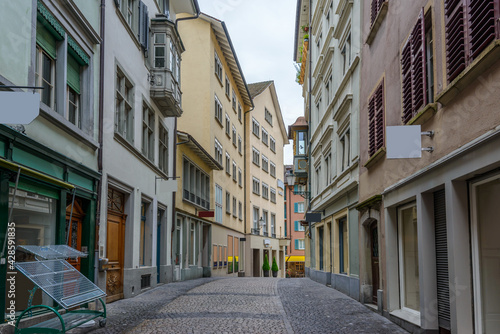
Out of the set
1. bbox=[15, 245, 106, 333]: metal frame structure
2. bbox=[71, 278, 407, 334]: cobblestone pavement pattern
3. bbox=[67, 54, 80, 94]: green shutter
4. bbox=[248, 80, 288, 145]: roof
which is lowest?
bbox=[71, 278, 407, 334]: cobblestone pavement pattern

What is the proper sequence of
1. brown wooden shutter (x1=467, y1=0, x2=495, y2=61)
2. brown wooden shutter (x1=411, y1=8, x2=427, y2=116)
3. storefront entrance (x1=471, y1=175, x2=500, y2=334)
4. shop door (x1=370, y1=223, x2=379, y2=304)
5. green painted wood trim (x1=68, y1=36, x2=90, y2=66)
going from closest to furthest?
brown wooden shutter (x1=467, y1=0, x2=495, y2=61) → storefront entrance (x1=471, y1=175, x2=500, y2=334) → brown wooden shutter (x1=411, y1=8, x2=427, y2=116) → green painted wood trim (x1=68, y1=36, x2=90, y2=66) → shop door (x1=370, y1=223, x2=379, y2=304)

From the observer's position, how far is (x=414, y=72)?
1016 cm

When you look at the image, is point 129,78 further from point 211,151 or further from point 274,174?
point 274,174

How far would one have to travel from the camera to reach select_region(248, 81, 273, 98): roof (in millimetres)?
52722

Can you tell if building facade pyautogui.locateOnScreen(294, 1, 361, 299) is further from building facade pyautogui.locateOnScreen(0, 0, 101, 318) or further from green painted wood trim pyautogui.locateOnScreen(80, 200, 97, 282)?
building facade pyautogui.locateOnScreen(0, 0, 101, 318)

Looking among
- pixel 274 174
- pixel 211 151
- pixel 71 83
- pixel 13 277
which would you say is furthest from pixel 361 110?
pixel 274 174

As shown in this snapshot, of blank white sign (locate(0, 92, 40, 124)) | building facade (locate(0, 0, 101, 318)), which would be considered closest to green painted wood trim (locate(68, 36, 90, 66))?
building facade (locate(0, 0, 101, 318))

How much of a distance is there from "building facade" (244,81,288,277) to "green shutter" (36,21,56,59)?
117 feet

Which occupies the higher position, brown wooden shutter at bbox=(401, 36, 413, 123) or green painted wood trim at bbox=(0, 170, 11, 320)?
brown wooden shutter at bbox=(401, 36, 413, 123)

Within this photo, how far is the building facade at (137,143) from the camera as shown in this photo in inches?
581

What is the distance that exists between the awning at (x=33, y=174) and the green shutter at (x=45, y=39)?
2419mm

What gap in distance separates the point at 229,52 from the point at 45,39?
89.3 ft

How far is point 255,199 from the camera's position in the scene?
4947cm

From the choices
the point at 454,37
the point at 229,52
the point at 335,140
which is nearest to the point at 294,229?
the point at 229,52
